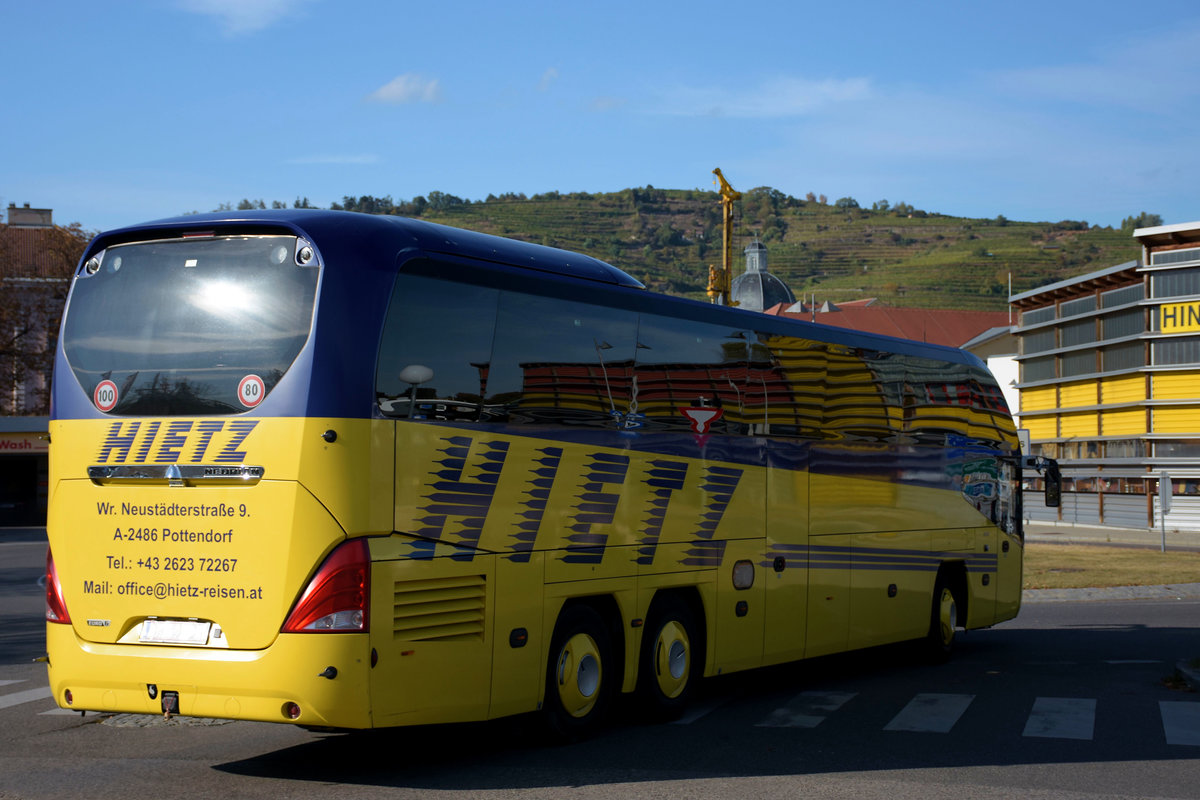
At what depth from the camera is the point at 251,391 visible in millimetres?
7750

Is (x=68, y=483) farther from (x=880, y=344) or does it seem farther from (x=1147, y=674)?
(x=1147, y=674)

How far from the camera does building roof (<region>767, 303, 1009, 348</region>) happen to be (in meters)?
117

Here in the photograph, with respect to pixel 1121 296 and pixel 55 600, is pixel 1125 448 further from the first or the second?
pixel 55 600

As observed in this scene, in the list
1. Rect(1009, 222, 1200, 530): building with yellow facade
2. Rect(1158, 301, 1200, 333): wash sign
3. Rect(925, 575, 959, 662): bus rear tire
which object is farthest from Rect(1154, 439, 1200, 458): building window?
Rect(925, 575, 959, 662): bus rear tire

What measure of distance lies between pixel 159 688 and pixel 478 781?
1900 millimetres

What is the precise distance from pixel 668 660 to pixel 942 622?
5650 millimetres

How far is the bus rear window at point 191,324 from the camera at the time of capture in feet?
25.6

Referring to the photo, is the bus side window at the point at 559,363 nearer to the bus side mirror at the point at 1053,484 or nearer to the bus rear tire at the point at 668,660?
the bus rear tire at the point at 668,660

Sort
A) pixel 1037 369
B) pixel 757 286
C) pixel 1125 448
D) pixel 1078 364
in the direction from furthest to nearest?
1. pixel 757 286
2. pixel 1037 369
3. pixel 1078 364
4. pixel 1125 448

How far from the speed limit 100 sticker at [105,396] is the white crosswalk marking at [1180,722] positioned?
7.35 metres

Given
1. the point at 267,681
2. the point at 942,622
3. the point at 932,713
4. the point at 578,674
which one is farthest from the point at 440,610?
the point at 942,622

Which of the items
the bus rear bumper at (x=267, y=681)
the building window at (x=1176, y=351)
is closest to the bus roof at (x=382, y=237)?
the bus rear bumper at (x=267, y=681)

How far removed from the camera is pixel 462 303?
28.4 ft

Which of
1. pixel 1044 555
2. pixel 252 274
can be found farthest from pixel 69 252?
pixel 252 274
